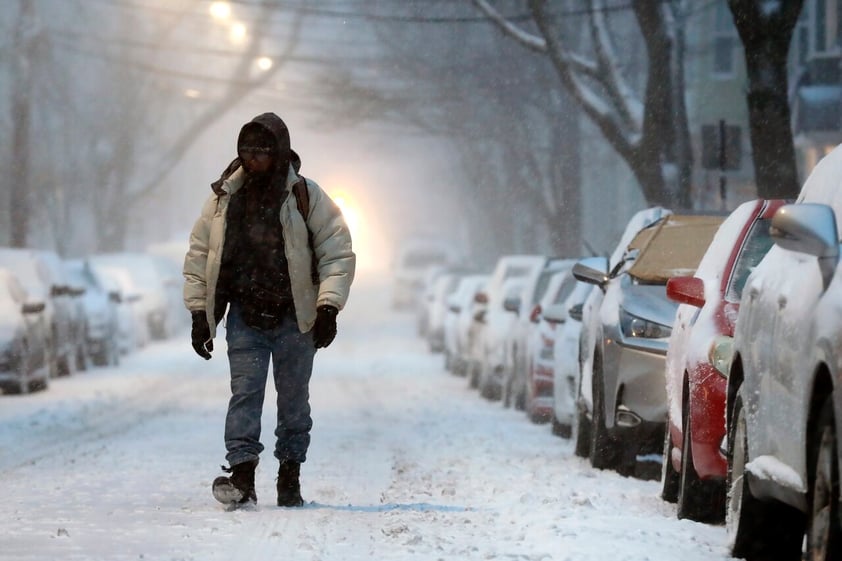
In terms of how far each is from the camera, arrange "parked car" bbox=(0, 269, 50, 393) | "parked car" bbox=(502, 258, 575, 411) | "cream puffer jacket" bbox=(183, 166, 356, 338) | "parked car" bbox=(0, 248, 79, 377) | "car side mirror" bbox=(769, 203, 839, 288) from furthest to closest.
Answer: "parked car" bbox=(0, 248, 79, 377), "parked car" bbox=(0, 269, 50, 393), "parked car" bbox=(502, 258, 575, 411), "cream puffer jacket" bbox=(183, 166, 356, 338), "car side mirror" bbox=(769, 203, 839, 288)

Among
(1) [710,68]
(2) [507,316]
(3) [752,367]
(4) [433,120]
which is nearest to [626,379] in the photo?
(3) [752,367]

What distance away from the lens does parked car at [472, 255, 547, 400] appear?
862 inches

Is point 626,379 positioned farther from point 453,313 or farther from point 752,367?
point 453,313

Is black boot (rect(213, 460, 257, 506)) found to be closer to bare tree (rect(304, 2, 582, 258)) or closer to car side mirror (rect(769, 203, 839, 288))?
car side mirror (rect(769, 203, 839, 288))

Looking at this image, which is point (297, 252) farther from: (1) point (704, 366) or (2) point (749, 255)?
(2) point (749, 255)

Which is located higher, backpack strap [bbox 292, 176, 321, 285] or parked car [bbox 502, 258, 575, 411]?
backpack strap [bbox 292, 176, 321, 285]

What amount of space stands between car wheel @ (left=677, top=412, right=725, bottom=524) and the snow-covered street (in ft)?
0.46

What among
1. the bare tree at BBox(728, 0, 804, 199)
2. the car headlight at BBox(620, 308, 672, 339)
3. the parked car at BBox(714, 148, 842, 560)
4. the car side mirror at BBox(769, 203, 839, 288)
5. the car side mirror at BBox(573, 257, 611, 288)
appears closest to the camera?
the parked car at BBox(714, 148, 842, 560)

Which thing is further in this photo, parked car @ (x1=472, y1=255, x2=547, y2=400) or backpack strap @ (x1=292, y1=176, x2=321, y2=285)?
parked car @ (x1=472, y1=255, x2=547, y2=400)

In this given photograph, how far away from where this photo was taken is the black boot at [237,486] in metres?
9.16

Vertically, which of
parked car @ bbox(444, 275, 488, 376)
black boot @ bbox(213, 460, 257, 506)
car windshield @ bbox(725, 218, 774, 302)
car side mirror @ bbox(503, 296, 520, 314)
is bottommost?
parked car @ bbox(444, 275, 488, 376)

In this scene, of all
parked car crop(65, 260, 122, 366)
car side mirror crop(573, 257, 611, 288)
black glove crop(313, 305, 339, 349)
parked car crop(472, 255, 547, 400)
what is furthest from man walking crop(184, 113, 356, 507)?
parked car crop(65, 260, 122, 366)

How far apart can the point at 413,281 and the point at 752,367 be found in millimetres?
48770

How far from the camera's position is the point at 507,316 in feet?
73.8
